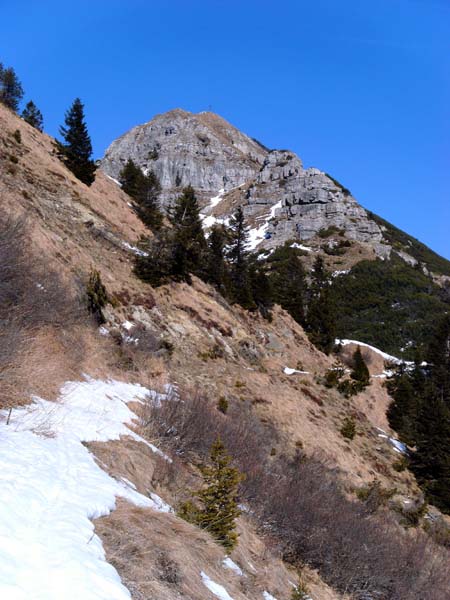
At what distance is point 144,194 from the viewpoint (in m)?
46.9

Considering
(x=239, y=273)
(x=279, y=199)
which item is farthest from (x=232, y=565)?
(x=279, y=199)

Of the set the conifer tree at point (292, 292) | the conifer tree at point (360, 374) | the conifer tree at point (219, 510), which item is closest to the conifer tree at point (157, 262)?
the conifer tree at point (219, 510)

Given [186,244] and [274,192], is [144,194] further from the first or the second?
[274,192]

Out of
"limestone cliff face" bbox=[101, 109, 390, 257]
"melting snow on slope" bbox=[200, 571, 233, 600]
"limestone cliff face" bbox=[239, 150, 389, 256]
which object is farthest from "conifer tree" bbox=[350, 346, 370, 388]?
"limestone cliff face" bbox=[239, 150, 389, 256]

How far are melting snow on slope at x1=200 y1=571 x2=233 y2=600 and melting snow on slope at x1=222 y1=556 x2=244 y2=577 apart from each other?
830mm

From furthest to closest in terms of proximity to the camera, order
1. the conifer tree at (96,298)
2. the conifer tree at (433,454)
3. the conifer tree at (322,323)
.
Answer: the conifer tree at (322,323)
the conifer tree at (433,454)
the conifer tree at (96,298)

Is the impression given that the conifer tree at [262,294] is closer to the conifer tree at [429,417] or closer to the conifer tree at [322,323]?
→ the conifer tree at [322,323]

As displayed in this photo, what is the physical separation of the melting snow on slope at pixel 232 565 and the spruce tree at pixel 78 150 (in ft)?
121

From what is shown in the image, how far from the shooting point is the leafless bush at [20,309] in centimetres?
723

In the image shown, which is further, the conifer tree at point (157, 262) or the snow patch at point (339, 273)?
the snow patch at point (339, 273)

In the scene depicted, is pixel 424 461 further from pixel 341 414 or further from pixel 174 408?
pixel 174 408

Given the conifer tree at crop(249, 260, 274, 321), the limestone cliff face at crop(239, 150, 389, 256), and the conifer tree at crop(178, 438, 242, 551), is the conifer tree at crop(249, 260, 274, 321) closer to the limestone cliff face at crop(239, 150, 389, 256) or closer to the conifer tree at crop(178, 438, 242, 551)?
the conifer tree at crop(178, 438, 242, 551)

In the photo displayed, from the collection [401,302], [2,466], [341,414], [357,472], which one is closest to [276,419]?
[357,472]

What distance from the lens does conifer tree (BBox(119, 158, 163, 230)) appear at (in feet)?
140
